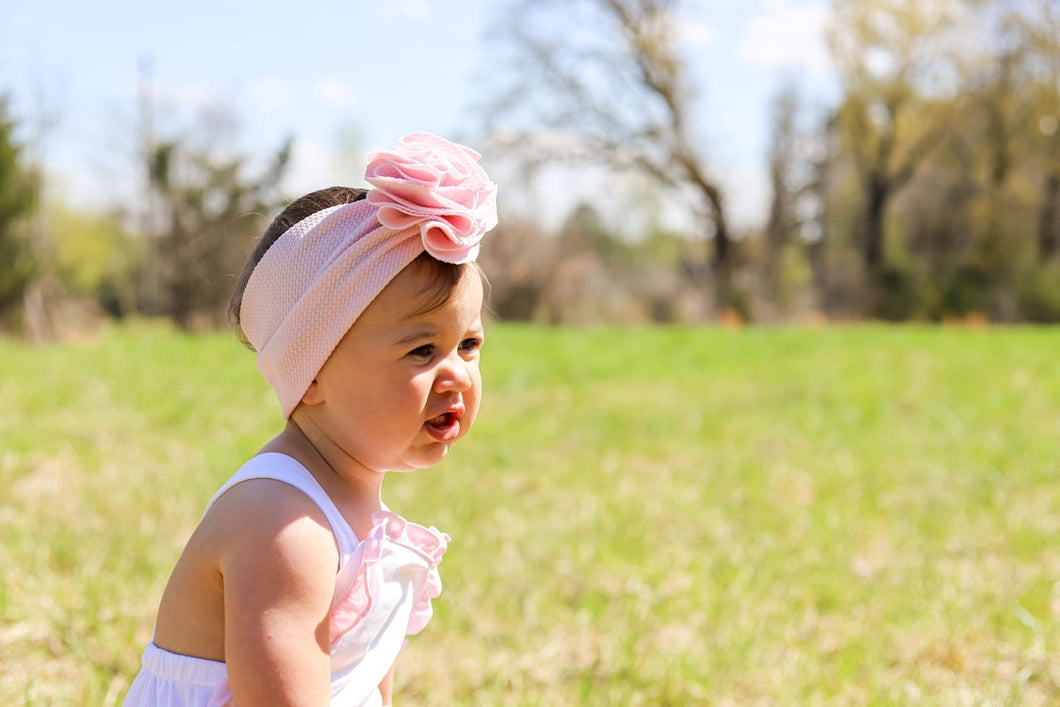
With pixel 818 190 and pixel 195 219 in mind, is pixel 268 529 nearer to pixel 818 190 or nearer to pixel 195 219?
pixel 195 219

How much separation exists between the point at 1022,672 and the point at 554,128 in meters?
24.2

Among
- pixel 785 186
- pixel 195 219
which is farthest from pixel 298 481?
pixel 785 186

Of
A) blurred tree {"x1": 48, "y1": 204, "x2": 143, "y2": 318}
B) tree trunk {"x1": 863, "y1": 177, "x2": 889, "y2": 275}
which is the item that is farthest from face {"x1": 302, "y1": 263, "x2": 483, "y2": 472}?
tree trunk {"x1": 863, "y1": 177, "x2": 889, "y2": 275}

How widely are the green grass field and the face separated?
3.88 ft

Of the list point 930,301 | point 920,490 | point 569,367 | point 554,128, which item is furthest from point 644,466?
point 930,301

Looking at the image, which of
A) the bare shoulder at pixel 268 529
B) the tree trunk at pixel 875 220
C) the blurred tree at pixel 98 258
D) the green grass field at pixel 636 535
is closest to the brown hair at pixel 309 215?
the bare shoulder at pixel 268 529

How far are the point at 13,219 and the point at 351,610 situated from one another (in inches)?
537

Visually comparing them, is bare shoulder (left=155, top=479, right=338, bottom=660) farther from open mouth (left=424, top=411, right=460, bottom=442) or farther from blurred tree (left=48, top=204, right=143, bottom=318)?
blurred tree (left=48, top=204, right=143, bottom=318)

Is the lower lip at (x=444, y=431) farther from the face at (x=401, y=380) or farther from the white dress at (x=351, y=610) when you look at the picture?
the white dress at (x=351, y=610)

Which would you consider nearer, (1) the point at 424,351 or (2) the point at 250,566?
(2) the point at 250,566

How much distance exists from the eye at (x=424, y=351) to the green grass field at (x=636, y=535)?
1.28 metres

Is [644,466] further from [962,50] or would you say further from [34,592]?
[962,50]

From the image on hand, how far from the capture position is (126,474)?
445 cm

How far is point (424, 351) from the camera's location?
156cm
